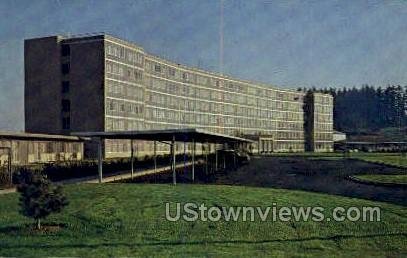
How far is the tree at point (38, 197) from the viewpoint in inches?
714

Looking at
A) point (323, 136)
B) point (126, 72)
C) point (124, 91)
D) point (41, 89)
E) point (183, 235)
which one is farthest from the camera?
point (323, 136)

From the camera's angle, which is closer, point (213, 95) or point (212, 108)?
point (212, 108)

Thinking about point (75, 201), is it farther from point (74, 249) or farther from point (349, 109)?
point (349, 109)

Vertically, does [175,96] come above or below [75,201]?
above

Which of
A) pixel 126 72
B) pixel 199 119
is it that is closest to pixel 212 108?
pixel 199 119

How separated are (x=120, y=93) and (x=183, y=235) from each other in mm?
17266

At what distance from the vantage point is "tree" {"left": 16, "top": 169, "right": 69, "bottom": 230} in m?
18.1

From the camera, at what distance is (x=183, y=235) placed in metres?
16.9

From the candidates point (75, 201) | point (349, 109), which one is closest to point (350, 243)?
point (75, 201)

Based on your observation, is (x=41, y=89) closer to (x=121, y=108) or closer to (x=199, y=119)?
(x=121, y=108)

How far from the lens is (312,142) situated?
70125mm

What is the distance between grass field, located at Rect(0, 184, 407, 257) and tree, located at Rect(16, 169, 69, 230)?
490mm

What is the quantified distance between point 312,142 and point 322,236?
54.9 metres

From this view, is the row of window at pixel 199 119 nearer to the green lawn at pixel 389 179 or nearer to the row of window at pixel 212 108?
the row of window at pixel 212 108
